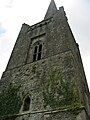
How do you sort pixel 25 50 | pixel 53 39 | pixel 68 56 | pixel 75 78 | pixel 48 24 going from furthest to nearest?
pixel 48 24 < pixel 25 50 < pixel 53 39 < pixel 68 56 < pixel 75 78

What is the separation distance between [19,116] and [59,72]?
11.1 feet

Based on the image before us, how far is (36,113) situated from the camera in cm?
889

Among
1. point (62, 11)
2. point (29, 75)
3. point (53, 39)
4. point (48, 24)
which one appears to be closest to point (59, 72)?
point (29, 75)

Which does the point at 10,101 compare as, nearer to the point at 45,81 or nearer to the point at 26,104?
the point at 26,104

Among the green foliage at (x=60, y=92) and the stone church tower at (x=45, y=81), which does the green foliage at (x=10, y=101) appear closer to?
the stone church tower at (x=45, y=81)

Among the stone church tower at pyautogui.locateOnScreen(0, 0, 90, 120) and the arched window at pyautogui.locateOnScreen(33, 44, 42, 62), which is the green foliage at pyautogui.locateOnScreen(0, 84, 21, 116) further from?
the arched window at pyautogui.locateOnScreen(33, 44, 42, 62)

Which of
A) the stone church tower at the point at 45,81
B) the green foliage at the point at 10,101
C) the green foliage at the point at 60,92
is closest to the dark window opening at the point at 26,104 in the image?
the stone church tower at the point at 45,81

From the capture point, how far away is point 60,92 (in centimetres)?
930

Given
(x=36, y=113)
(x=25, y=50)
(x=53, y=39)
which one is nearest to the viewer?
(x=36, y=113)

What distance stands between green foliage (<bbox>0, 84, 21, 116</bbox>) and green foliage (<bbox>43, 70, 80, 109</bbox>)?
1.89 meters

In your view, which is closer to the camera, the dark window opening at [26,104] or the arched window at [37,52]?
the dark window opening at [26,104]

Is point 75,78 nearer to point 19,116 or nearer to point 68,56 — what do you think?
point 68,56

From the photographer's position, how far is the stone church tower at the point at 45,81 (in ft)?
28.2

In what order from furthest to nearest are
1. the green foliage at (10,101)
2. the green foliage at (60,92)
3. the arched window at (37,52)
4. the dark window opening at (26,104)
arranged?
the arched window at (37,52)
the green foliage at (10,101)
the dark window opening at (26,104)
the green foliage at (60,92)
